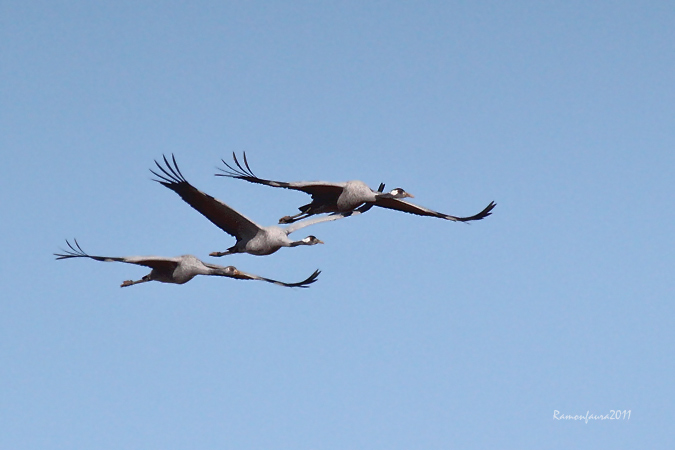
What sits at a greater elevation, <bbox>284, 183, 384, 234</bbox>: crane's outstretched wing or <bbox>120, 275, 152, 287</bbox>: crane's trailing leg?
<bbox>284, 183, 384, 234</bbox>: crane's outstretched wing

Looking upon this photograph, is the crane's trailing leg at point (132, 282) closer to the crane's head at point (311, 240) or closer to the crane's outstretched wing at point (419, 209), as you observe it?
the crane's head at point (311, 240)

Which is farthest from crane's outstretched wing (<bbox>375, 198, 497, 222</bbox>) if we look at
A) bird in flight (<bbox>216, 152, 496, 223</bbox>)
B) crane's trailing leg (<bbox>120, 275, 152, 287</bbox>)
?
crane's trailing leg (<bbox>120, 275, 152, 287</bbox>)

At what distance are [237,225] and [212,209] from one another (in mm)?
759

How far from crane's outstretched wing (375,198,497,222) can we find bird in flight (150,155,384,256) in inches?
90.7

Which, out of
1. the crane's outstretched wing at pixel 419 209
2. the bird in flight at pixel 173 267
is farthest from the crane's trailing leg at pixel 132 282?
the crane's outstretched wing at pixel 419 209

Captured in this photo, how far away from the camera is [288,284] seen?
24375 millimetres

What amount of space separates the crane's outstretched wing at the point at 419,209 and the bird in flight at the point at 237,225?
7.56 ft

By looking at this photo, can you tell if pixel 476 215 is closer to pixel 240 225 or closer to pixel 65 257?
pixel 240 225

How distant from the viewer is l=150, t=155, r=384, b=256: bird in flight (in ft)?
72.7

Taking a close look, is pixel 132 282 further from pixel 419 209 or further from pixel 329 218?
pixel 419 209

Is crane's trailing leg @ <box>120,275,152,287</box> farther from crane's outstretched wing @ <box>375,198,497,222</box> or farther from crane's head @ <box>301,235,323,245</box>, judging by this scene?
crane's outstretched wing @ <box>375,198,497,222</box>

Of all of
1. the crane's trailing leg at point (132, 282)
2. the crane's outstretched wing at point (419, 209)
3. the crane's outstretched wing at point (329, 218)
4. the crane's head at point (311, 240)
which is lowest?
the crane's trailing leg at point (132, 282)

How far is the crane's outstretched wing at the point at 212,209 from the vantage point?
22062 mm

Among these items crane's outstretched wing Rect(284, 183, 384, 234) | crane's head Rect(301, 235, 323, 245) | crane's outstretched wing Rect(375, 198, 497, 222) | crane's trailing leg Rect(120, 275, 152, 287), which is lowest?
crane's trailing leg Rect(120, 275, 152, 287)
